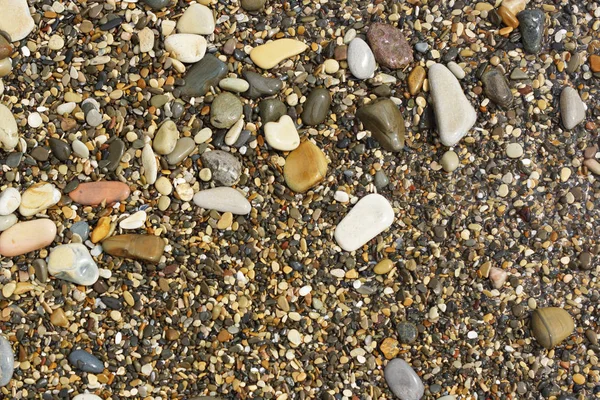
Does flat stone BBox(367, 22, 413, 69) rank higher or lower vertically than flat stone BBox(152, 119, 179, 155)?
higher

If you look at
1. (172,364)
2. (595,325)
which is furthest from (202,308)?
(595,325)

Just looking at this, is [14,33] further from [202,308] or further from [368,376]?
[368,376]

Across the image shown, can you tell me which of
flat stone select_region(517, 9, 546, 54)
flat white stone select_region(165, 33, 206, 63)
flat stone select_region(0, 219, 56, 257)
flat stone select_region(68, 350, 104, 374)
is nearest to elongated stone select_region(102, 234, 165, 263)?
flat stone select_region(0, 219, 56, 257)

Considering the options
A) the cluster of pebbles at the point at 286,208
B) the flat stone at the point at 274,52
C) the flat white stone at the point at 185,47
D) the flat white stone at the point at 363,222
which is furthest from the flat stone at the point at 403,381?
the flat white stone at the point at 185,47

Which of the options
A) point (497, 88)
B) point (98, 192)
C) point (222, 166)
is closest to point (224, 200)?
point (222, 166)

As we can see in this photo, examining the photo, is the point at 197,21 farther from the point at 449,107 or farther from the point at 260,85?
the point at 449,107

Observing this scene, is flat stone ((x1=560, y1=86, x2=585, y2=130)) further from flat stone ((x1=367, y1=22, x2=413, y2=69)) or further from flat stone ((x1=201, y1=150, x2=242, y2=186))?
flat stone ((x1=201, y1=150, x2=242, y2=186))

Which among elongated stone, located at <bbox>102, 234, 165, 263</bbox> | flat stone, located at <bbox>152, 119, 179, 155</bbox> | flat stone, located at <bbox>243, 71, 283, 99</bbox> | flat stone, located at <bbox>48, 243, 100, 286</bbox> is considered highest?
flat stone, located at <bbox>243, 71, 283, 99</bbox>
